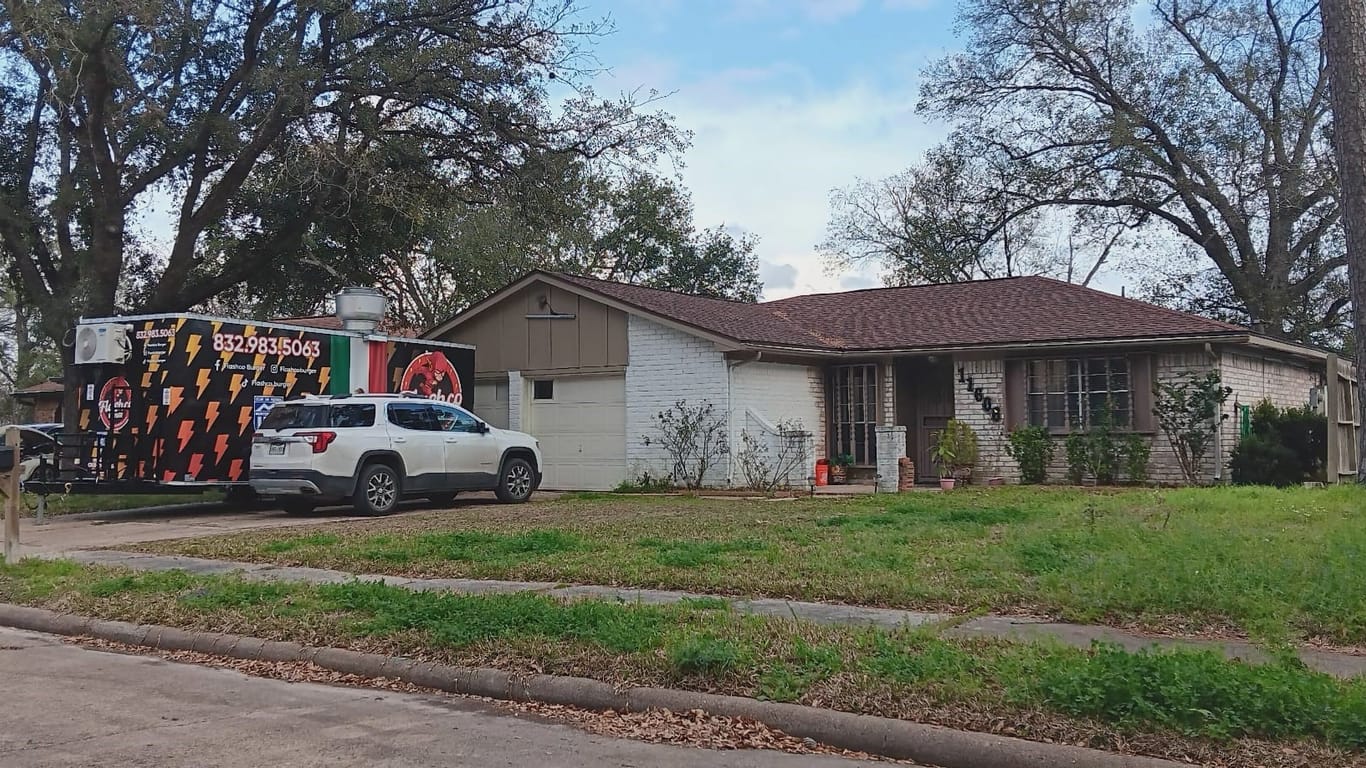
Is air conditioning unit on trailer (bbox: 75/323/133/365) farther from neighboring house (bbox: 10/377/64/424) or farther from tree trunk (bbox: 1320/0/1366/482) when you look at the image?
neighboring house (bbox: 10/377/64/424)

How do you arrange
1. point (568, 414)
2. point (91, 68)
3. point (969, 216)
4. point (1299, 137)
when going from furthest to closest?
point (969, 216)
point (1299, 137)
point (568, 414)
point (91, 68)

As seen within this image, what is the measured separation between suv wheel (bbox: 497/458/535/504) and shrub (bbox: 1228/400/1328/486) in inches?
449

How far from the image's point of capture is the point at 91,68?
1845 centimetres

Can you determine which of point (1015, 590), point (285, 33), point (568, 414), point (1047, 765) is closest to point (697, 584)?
point (1015, 590)

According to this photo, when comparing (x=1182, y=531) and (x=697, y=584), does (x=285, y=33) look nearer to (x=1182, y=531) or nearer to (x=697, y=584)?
(x=697, y=584)

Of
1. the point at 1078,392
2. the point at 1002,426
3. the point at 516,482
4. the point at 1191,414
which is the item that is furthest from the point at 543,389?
the point at 1191,414

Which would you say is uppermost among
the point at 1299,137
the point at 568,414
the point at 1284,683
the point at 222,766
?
the point at 1299,137

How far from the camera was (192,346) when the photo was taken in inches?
647

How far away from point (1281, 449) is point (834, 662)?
1452 cm

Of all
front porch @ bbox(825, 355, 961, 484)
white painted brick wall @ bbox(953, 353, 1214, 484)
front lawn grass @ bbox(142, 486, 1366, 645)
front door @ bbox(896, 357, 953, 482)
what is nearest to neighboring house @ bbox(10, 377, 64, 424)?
front porch @ bbox(825, 355, 961, 484)

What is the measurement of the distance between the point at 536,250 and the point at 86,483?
21.4 m

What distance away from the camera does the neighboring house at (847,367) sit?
19.0m

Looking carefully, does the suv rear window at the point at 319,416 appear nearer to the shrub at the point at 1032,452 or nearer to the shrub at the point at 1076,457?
the shrub at the point at 1032,452

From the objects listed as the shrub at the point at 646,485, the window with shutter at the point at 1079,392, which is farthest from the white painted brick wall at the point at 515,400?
the window with shutter at the point at 1079,392
